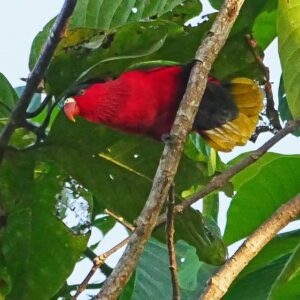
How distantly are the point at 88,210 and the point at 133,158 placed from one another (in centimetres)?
15

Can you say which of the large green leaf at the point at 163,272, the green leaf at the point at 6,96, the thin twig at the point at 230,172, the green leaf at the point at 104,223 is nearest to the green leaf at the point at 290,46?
the thin twig at the point at 230,172

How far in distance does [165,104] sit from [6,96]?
1.26 feet

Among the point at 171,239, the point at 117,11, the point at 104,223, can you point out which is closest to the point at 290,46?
the point at 117,11

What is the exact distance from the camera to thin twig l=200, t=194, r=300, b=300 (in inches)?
55.0

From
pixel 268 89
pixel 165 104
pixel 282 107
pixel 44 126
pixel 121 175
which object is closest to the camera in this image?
pixel 44 126

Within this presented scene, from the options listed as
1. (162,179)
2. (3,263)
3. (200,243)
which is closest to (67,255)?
(3,263)

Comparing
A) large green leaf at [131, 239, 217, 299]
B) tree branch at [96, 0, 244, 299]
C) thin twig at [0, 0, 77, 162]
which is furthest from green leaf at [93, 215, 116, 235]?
tree branch at [96, 0, 244, 299]

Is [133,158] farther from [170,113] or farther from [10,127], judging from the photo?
[10,127]

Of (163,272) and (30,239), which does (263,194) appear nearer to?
(163,272)

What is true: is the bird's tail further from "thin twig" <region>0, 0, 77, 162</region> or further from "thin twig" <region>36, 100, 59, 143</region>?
"thin twig" <region>0, 0, 77, 162</region>

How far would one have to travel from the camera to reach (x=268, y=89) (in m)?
2.11

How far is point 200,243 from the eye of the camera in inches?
76.1

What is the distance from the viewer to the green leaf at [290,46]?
179 cm

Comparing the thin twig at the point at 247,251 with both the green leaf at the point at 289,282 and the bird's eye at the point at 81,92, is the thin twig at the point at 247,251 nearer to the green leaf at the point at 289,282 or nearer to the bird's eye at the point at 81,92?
the green leaf at the point at 289,282
